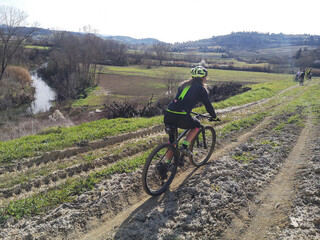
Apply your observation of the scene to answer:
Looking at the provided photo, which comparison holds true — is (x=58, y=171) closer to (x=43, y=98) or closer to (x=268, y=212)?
(x=268, y=212)

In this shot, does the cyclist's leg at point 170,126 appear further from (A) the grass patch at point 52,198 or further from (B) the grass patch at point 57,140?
(B) the grass patch at point 57,140

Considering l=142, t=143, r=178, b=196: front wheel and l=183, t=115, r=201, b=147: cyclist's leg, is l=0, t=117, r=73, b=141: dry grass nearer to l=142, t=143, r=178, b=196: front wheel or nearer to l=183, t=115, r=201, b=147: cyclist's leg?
l=142, t=143, r=178, b=196: front wheel

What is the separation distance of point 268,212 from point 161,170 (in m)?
2.30

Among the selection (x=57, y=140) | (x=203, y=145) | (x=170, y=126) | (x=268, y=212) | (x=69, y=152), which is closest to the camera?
(x=268, y=212)

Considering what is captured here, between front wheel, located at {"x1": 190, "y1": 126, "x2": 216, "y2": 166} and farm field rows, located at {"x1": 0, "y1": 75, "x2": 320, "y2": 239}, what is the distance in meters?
0.30

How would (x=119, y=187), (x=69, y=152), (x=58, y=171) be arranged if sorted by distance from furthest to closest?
(x=69, y=152) → (x=58, y=171) → (x=119, y=187)

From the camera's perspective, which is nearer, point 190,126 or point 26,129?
point 190,126

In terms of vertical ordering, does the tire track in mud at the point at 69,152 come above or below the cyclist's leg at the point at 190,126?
below

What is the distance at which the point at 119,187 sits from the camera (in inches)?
193

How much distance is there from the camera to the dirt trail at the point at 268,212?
3.56m

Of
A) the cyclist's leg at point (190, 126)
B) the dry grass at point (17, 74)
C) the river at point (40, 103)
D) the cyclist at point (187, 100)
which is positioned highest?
the dry grass at point (17, 74)

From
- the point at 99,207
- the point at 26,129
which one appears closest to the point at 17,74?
the point at 26,129

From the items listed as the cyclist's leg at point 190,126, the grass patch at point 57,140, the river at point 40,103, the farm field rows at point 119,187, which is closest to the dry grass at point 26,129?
the grass patch at point 57,140

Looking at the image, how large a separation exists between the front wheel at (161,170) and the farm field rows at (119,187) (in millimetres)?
228
